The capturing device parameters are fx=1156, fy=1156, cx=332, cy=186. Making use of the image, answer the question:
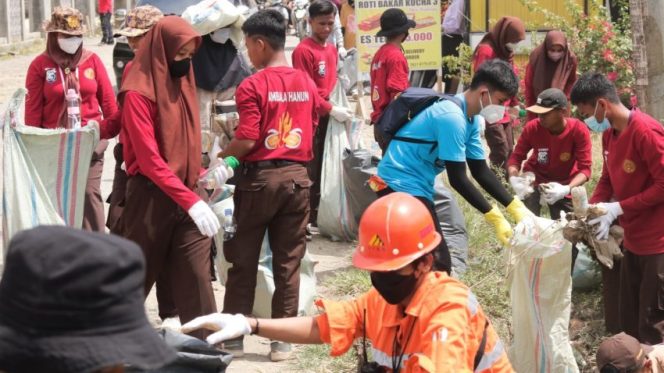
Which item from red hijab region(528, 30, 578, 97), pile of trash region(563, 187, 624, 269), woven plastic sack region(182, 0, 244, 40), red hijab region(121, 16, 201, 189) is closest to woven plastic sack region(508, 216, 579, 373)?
pile of trash region(563, 187, 624, 269)

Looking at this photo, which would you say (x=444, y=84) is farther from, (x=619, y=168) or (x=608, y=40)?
(x=619, y=168)

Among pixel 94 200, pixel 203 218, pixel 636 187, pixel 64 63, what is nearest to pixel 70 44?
pixel 64 63

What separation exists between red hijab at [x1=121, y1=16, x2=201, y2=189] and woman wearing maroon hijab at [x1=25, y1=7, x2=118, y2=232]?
68.1 inches

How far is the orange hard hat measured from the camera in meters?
3.41

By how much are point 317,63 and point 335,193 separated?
0.99m

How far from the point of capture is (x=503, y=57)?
9.62 metres

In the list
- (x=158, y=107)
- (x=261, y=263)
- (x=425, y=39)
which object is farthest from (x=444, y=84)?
(x=158, y=107)

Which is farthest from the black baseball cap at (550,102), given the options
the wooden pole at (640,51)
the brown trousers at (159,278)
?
the brown trousers at (159,278)

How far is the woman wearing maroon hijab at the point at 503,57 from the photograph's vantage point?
29.8 ft

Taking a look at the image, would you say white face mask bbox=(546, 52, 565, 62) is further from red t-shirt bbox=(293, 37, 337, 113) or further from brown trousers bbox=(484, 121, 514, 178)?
red t-shirt bbox=(293, 37, 337, 113)

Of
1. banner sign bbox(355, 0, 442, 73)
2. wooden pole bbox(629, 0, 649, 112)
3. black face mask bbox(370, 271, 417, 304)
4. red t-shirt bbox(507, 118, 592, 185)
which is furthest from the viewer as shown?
banner sign bbox(355, 0, 442, 73)

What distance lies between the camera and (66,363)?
178 cm

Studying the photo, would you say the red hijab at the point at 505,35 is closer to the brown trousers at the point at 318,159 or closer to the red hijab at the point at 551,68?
the red hijab at the point at 551,68

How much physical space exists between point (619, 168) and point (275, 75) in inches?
69.4
